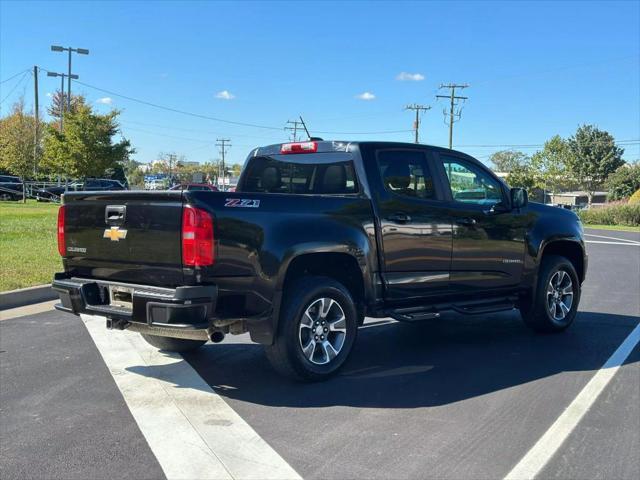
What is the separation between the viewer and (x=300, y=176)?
6148mm

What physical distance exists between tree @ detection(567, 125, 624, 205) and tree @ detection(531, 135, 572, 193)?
4.66ft

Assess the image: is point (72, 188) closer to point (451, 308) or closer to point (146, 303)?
point (451, 308)

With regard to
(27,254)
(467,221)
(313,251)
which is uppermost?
(467,221)

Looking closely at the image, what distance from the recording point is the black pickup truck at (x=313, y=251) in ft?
14.7

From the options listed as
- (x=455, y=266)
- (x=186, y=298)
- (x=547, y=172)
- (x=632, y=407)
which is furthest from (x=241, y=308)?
(x=547, y=172)

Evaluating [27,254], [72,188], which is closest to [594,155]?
[72,188]

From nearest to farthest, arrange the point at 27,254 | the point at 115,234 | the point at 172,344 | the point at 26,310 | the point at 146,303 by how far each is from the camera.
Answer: the point at 146,303
the point at 115,234
the point at 172,344
the point at 26,310
the point at 27,254

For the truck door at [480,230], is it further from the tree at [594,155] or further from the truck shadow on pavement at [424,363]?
the tree at [594,155]

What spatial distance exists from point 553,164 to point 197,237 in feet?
257

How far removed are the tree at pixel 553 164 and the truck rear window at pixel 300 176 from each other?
7157 cm

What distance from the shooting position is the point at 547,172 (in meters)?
77.2

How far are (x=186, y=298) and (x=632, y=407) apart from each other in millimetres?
3404

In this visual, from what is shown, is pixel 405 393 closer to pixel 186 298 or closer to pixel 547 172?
pixel 186 298

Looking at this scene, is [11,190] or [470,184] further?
[11,190]
